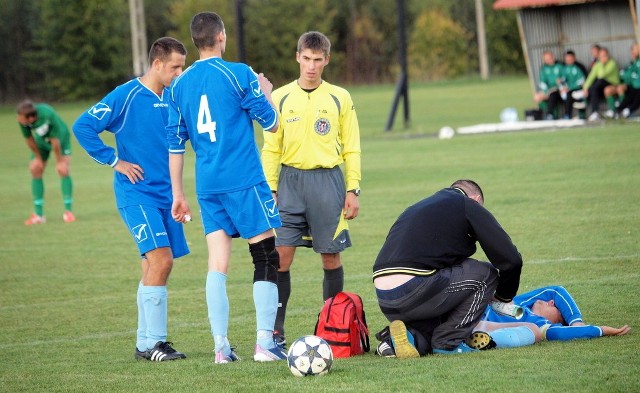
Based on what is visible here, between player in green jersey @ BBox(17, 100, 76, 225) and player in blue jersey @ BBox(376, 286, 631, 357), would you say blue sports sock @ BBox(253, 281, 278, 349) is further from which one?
player in green jersey @ BBox(17, 100, 76, 225)

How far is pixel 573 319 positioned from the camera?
24.7 feet

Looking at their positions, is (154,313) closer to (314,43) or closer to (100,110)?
(100,110)

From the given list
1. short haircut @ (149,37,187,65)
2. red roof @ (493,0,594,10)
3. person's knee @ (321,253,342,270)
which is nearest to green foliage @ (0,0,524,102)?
red roof @ (493,0,594,10)

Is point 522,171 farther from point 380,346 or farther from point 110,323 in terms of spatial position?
point 380,346

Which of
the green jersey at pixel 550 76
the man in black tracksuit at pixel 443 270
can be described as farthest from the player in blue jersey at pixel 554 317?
the green jersey at pixel 550 76

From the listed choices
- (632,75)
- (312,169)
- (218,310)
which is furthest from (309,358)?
(632,75)

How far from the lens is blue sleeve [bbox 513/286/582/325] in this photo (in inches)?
297

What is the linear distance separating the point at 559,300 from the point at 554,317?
0.41 ft

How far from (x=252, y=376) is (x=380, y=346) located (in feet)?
3.47

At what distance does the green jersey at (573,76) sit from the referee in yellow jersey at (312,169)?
20.6m

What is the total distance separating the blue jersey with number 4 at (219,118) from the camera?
7.09 metres

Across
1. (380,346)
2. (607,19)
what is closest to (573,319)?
(380,346)

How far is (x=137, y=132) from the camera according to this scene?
7840mm

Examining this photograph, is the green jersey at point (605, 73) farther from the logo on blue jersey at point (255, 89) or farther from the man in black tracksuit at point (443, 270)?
the logo on blue jersey at point (255, 89)
